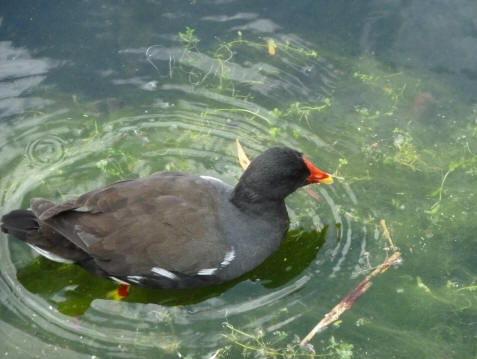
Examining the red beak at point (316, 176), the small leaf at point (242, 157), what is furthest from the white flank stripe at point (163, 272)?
the small leaf at point (242, 157)

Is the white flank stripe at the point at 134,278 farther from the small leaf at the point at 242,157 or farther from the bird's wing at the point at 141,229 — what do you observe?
the small leaf at the point at 242,157

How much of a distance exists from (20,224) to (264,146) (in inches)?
70.2

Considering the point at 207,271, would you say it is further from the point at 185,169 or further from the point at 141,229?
the point at 185,169

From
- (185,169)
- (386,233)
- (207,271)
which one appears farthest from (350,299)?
(185,169)

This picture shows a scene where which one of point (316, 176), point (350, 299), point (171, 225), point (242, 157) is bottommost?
point (350, 299)

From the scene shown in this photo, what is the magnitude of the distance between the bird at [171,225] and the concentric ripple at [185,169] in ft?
0.69

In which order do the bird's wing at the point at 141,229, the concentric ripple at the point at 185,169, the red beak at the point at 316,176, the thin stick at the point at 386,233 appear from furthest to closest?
1. the thin stick at the point at 386,233
2. the red beak at the point at 316,176
3. the concentric ripple at the point at 185,169
4. the bird's wing at the point at 141,229

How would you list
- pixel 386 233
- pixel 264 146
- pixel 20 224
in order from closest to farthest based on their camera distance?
1. pixel 20 224
2. pixel 386 233
3. pixel 264 146

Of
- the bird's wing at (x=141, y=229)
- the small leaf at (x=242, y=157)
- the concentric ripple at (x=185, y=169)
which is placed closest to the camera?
the bird's wing at (x=141, y=229)

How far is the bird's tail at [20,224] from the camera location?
4.03m

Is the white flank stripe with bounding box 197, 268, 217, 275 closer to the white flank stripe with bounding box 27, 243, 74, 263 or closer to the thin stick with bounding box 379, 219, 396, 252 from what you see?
the white flank stripe with bounding box 27, 243, 74, 263

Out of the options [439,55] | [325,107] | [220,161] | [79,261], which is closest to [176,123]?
[220,161]

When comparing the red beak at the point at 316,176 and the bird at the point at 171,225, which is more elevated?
the red beak at the point at 316,176

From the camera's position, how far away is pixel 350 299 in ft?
13.6
